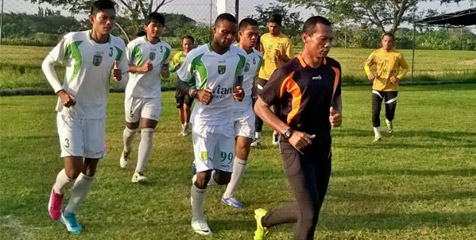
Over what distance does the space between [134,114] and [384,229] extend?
357 cm

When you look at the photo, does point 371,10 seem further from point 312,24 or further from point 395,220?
point 312,24

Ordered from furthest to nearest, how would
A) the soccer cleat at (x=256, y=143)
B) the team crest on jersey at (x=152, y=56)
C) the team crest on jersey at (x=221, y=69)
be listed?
the soccer cleat at (x=256, y=143) → the team crest on jersey at (x=152, y=56) → the team crest on jersey at (x=221, y=69)

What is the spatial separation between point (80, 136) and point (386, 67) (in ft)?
22.8

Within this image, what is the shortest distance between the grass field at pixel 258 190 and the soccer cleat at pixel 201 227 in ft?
0.21

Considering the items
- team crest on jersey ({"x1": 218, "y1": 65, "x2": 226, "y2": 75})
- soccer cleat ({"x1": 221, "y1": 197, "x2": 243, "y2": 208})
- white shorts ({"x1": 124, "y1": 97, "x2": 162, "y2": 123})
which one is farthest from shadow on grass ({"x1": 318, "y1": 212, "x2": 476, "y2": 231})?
white shorts ({"x1": 124, "y1": 97, "x2": 162, "y2": 123})

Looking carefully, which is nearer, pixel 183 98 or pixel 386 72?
pixel 183 98

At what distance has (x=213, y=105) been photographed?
242 inches

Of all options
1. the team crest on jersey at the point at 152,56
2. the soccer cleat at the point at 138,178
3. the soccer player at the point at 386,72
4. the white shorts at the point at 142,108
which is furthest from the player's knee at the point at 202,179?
the soccer player at the point at 386,72

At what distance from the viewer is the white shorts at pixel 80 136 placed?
5762mm

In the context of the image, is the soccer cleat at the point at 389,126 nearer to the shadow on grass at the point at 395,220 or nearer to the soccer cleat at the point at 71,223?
the shadow on grass at the point at 395,220

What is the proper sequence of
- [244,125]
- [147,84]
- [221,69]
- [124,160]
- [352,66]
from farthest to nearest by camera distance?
[352,66] < [124,160] < [147,84] < [244,125] < [221,69]

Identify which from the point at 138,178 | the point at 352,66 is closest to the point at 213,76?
the point at 138,178

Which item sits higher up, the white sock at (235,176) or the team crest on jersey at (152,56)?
the team crest on jersey at (152,56)

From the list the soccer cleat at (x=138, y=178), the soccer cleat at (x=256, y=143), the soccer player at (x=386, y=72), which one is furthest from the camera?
the soccer player at (x=386, y=72)
